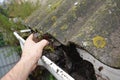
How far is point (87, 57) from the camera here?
5.22 feet

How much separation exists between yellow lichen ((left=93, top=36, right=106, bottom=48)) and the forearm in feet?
1.40

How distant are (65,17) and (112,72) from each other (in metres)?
0.79

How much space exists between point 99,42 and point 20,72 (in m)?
0.49

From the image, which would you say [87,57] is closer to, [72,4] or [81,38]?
[81,38]

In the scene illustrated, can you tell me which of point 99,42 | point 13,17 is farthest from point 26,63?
point 13,17

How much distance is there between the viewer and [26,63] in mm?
1607

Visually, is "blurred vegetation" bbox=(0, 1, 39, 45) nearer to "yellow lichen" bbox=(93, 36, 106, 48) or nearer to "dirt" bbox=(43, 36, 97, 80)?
"dirt" bbox=(43, 36, 97, 80)

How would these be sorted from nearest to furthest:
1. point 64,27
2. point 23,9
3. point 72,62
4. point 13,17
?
point 64,27 → point 72,62 → point 23,9 → point 13,17

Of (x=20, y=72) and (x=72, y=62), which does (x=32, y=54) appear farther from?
(x=72, y=62)

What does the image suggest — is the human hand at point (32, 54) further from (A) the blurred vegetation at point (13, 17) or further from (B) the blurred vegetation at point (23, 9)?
(B) the blurred vegetation at point (23, 9)

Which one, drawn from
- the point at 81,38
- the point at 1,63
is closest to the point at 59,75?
the point at 81,38

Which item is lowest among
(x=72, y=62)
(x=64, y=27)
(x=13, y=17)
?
(x=72, y=62)

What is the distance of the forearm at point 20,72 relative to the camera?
1499 millimetres

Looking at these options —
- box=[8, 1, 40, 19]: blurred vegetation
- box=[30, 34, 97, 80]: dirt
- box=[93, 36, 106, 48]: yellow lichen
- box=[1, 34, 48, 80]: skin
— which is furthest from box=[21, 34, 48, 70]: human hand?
box=[8, 1, 40, 19]: blurred vegetation
